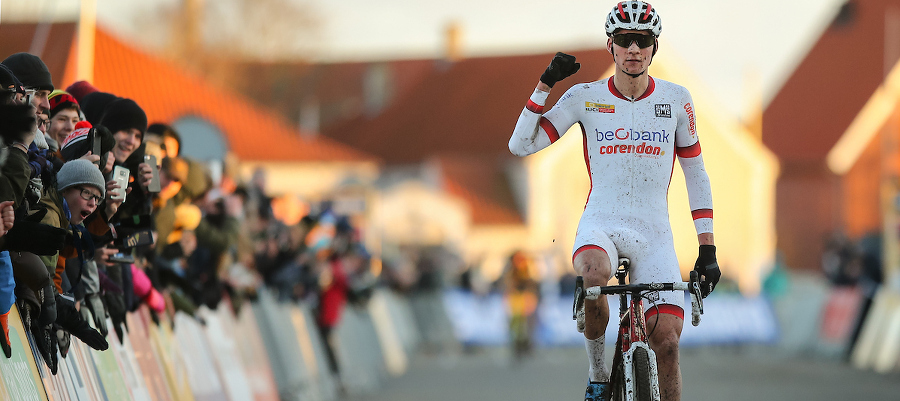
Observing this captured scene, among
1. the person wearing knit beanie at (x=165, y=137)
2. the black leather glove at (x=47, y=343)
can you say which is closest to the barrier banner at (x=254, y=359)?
the person wearing knit beanie at (x=165, y=137)

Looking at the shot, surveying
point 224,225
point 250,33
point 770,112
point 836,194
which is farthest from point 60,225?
point 770,112

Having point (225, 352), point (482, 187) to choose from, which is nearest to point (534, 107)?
point (225, 352)

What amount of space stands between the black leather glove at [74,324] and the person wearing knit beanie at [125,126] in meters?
1.50

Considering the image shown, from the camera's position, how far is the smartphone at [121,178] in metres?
7.63

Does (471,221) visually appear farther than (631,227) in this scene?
Yes

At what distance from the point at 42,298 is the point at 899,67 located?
59281mm

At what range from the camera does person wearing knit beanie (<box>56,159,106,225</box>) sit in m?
6.96

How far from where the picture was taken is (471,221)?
62156 mm

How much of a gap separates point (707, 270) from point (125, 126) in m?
3.47

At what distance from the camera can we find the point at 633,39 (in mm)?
7477

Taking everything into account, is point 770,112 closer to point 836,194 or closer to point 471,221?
point 836,194

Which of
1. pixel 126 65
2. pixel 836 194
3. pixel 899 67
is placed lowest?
pixel 836 194

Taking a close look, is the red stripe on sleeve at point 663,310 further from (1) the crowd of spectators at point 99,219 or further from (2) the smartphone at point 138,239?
(2) the smartphone at point 138,239

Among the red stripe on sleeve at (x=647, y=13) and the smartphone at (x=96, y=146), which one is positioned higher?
the smartphone at (x=96, y=146)
